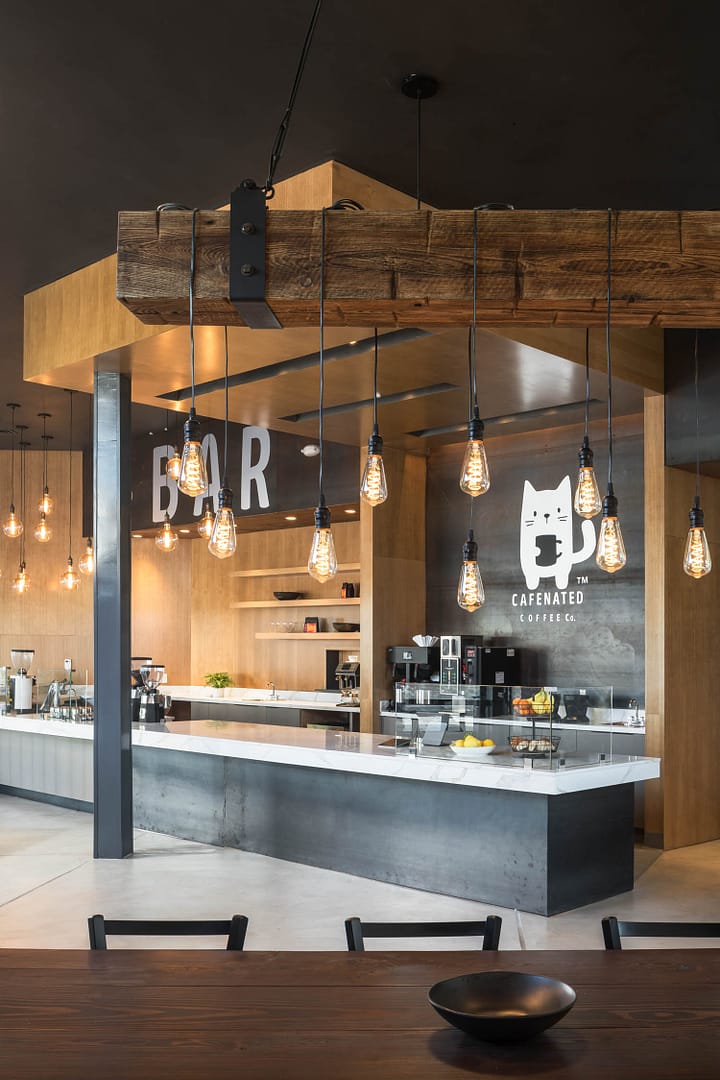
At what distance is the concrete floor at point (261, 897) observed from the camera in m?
4.83

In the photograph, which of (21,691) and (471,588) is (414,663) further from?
(471,588)

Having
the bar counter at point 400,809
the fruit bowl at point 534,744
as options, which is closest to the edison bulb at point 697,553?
the fruit bowl at point 534,744

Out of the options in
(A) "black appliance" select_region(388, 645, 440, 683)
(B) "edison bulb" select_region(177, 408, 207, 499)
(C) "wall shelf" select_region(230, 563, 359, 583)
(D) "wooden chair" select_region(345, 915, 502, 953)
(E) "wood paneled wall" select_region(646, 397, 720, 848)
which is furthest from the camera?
(C) "wall shelf" select_region(230, 563, 359, 583)

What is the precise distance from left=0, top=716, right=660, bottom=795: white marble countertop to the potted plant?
348 cm

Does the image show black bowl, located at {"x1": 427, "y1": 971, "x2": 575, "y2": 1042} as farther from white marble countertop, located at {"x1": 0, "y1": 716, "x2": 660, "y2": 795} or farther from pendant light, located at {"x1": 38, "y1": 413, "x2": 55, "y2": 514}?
pendant light, located at {"x1": 38, "y1": 413, "x2": 55, "y2": 514}

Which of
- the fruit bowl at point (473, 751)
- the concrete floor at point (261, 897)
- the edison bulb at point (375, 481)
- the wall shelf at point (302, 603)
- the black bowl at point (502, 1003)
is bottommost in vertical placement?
the concrete floor at point (261, 897)

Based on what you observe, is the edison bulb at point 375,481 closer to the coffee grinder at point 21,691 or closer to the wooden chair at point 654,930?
the wooden chair at point 654,930

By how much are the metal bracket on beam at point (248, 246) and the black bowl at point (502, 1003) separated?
174 centimetres

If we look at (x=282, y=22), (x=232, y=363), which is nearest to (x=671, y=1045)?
(x=282, y=22)

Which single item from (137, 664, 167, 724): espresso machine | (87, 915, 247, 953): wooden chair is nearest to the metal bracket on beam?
(87, 915, 247, 953): wooden chair

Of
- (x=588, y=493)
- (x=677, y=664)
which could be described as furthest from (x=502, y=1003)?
Answer: (x=677, y=664)

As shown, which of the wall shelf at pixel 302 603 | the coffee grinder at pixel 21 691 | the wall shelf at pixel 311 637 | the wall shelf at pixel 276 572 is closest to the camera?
the coffee grinder at pixel 21 691

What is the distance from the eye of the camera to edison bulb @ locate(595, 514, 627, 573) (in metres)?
3.35

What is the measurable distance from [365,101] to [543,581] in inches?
197
